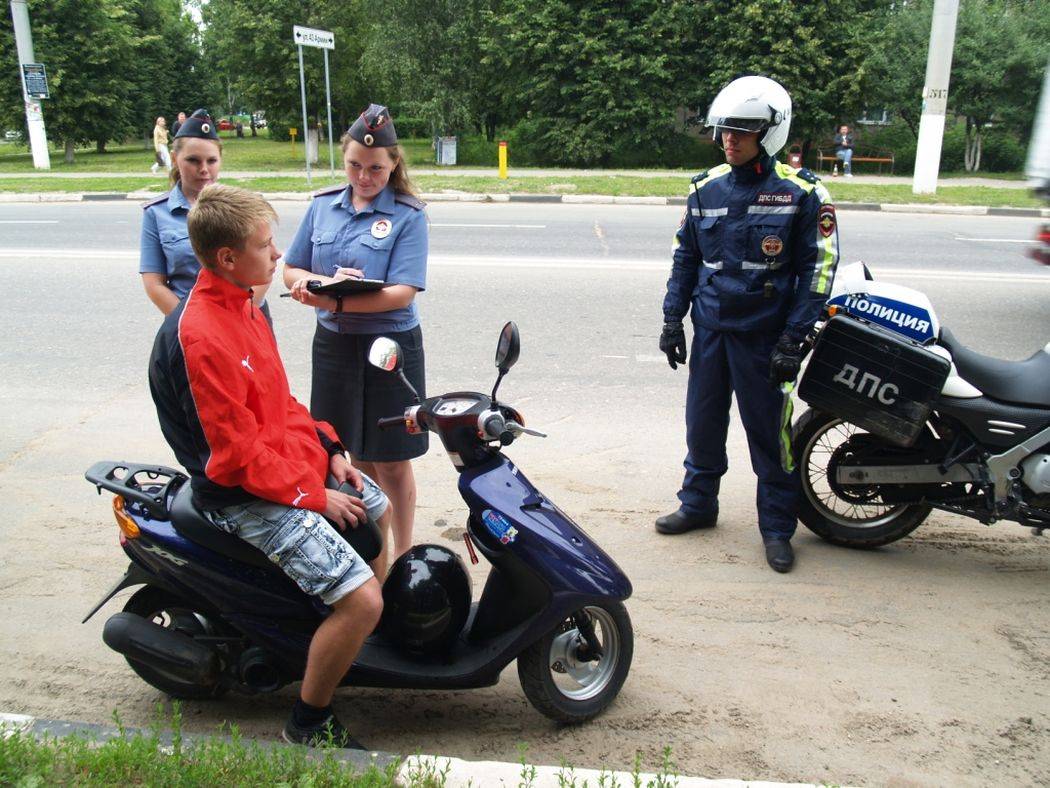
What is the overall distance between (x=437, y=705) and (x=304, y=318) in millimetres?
5568

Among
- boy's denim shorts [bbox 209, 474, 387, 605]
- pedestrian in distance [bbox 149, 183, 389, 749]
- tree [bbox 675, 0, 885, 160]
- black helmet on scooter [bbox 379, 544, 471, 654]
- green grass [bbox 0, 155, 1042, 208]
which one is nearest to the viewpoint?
pedestrian in distance [bbox 149, 183, 389, 749]

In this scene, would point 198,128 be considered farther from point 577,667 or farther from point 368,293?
point 577,667

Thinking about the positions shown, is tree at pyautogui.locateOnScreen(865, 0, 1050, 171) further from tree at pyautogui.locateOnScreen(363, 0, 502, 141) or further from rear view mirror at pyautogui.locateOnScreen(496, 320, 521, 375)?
rear view mirror at pyautogui.locateOnScreen(496, 320, 521, 375)

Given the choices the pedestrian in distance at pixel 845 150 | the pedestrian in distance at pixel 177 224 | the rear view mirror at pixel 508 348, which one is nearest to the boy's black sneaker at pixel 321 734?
the rear view mirror at pixel 508 348

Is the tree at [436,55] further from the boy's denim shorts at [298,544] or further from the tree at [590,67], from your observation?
the boy's denim shorts at [298,544]

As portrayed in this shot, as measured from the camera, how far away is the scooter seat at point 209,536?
9.48 ft

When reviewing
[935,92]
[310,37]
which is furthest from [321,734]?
[935,92]

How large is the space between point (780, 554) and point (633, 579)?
27.0 inches

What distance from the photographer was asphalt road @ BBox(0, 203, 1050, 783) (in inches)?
122

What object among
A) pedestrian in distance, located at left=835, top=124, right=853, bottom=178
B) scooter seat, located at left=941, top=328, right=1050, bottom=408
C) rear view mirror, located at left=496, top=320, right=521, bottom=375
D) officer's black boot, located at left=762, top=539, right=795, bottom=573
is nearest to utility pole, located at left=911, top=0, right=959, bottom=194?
pedestrian in distance, located at left=835, top=124, right=853, bottom=178

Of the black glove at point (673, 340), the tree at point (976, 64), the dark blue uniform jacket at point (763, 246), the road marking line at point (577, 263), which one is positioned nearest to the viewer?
the dark blue uniform jacket at point (763, 246)

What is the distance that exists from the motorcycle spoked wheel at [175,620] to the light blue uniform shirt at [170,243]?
1371 mm

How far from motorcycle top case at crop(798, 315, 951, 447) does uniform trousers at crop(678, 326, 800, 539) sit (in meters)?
0.19

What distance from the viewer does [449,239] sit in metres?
12.4
